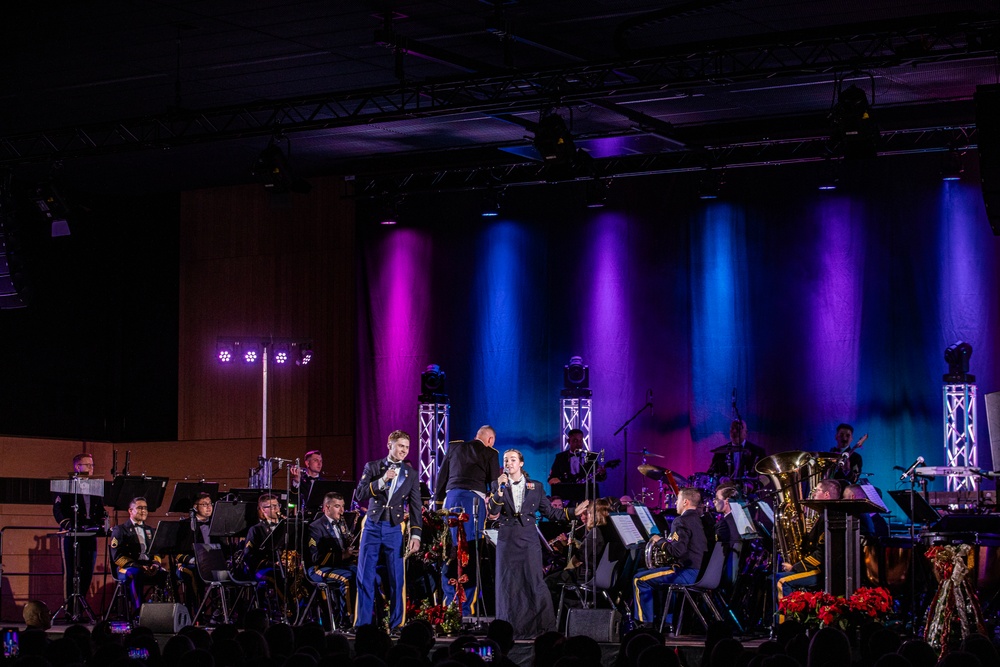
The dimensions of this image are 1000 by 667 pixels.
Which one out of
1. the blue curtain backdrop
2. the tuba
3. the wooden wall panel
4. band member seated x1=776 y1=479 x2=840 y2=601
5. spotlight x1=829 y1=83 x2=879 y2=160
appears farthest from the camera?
the wooden wall panel

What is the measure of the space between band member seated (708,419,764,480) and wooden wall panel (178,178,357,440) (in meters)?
5.21

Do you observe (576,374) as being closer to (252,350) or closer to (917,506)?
(252,350)

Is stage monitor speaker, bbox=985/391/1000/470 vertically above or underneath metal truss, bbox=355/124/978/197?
underneath

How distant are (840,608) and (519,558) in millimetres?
2698

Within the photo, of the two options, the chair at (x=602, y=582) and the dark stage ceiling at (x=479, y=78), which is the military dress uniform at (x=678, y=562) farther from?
the dark stage ceiling at (x=479, y=78)

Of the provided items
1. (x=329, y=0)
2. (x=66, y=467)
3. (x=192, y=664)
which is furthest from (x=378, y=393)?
(x=192, y=664)

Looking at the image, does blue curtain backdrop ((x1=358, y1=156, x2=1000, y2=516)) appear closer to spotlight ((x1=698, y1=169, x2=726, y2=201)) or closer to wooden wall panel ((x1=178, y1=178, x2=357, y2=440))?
wooden wall panel ((x1=178, y1=178, x2=357, y2=440))

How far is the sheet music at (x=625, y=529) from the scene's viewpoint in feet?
37.0

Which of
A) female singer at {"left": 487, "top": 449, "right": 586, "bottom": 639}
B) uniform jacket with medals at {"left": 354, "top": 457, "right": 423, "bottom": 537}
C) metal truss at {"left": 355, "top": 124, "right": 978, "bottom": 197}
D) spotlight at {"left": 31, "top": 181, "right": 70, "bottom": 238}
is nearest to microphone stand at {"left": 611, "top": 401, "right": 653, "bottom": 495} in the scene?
metal truss at {"left": 355, "top": 124, "right": 978, "bottom": 197}

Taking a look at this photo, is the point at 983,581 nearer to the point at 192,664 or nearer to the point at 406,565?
the point at 406,565

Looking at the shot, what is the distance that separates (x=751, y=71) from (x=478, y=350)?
671cm

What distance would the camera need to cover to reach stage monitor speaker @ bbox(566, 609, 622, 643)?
10164mm

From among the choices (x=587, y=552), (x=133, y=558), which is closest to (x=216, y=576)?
(x=133, y=558)

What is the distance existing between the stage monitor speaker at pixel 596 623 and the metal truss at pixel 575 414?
6.12m
